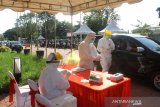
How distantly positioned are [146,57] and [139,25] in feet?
118

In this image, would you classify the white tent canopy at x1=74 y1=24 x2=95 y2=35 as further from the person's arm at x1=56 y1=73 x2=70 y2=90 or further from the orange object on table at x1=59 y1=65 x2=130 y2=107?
the person's arm at x1=56 y1=73 x2=70 y2=90

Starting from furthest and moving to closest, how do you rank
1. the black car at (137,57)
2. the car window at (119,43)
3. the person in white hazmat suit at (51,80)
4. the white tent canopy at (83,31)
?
the white tent canopy at (83,31), the car window at (119,43), the black car at (137,57), the person in white hazmat suit at (51,80)

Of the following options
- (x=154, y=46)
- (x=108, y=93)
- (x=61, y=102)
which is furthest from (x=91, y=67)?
(x=154, y=46)

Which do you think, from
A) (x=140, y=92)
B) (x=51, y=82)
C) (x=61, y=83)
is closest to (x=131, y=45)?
(x=140, y=92)

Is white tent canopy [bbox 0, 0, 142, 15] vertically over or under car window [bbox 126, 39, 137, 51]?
over

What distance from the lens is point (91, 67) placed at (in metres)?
5.61

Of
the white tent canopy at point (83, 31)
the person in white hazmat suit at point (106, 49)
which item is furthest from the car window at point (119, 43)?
the white tent canopy at point (83, 31)

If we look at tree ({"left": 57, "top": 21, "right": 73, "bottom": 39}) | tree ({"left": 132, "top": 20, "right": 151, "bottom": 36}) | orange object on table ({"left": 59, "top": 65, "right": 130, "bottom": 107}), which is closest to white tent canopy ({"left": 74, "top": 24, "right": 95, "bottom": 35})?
tree ({"left": 132, "top": 20, "right": 151, "bottom": 36})

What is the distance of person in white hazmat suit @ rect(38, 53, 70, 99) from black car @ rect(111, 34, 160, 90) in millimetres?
3972

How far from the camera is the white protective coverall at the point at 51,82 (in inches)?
139

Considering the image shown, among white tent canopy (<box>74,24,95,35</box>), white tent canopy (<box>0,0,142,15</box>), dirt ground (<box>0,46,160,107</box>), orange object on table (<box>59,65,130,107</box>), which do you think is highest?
white tent canopy (<box>0,0,142,15</box>)

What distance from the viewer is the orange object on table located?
3.68 metres

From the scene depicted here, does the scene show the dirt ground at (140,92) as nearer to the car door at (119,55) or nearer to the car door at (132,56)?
the car door at (132,56)

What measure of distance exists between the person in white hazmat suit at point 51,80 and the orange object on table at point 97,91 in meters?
0.49
